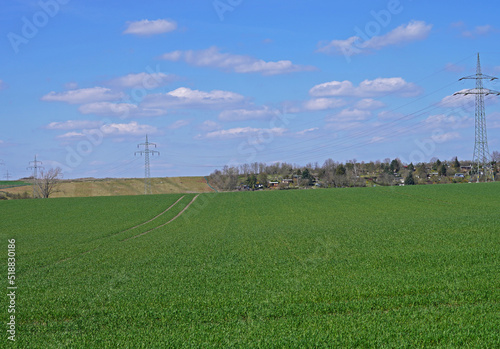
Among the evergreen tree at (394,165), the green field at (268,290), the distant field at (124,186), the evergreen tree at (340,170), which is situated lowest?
the green field at (268,290)

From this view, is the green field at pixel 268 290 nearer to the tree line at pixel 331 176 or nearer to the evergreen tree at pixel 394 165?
the tree line at pixel 331 176

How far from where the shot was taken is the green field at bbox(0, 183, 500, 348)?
11.1m

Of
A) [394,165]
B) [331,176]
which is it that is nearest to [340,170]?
[331,176]

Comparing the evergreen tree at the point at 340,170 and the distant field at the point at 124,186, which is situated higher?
the evergreen tree at the point at 340,170

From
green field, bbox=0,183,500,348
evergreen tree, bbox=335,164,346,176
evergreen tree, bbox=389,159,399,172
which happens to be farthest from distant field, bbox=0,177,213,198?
green field, bbox=0,183,500,348

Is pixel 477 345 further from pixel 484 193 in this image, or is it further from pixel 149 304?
pixel 484 193

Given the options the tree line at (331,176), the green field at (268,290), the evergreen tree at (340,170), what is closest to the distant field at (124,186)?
the tree line at (331,176)

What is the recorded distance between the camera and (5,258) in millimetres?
28016

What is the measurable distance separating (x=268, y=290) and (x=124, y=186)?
14655 centimetres

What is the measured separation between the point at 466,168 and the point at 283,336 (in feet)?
685

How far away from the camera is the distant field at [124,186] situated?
145m

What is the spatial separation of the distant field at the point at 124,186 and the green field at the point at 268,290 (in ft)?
358

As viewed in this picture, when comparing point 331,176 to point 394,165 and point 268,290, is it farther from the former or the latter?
point 268,290

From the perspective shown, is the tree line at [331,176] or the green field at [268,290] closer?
the green field at [268,290]
